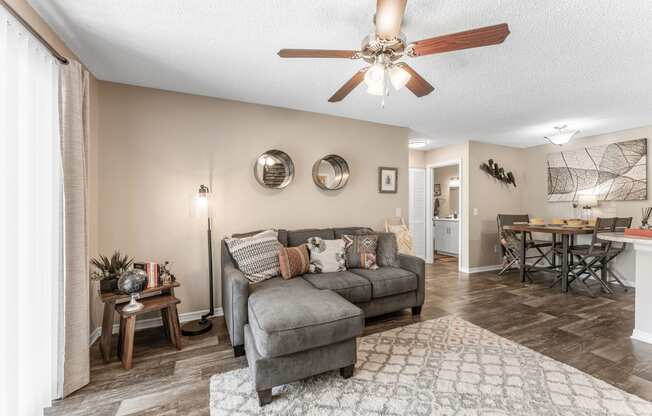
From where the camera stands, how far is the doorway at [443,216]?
595 centimetres

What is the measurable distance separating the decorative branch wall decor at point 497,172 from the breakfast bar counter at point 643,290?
2.81m

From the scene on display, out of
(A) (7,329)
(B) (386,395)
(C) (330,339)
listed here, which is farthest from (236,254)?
(B) (386,395)

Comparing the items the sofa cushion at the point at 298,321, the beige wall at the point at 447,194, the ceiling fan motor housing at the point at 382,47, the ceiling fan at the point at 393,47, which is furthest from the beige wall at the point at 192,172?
the beige wall at the point at 447,194

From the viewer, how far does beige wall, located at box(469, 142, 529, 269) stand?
16.9 ft

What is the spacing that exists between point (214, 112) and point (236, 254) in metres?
1.59

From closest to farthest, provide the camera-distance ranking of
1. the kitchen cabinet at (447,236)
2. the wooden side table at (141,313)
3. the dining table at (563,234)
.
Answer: the wooden side table at (141,313) → the dining table at (563,234) → the kitchen cabinet at (447,236)

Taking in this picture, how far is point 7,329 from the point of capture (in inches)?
57.2

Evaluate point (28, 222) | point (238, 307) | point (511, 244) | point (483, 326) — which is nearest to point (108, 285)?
point (28, 222)

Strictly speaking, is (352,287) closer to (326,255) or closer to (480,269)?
(326,255)

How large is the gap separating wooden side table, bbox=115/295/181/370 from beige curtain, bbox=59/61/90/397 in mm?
225

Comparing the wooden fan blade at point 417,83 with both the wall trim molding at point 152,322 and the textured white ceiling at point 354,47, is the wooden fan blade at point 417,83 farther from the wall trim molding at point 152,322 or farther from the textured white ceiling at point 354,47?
the wall trim molding at point 152,322

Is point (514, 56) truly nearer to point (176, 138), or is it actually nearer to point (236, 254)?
point (236, 254)

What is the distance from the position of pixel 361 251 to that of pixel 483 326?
1.39 meters

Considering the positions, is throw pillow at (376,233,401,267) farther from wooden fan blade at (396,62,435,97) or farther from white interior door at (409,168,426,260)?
white interior door at (409,168,426,260)
